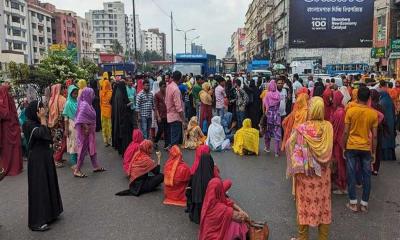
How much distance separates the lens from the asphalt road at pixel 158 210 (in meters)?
5.44

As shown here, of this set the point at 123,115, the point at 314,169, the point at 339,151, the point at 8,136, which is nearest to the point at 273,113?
the point at 339,151

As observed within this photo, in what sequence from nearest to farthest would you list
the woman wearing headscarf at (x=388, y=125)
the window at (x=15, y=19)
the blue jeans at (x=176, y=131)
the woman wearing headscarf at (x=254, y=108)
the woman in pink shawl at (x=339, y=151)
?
the woman in pink shawl at (x=339, y=151), the woman wearing headscarf at (x=388, y=125), the blue jeans at (x=176, y=131), the woman wearing headscarf at (x=254, y=108), the window at (x=15, y=19)

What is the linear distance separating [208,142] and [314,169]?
6.58 meters

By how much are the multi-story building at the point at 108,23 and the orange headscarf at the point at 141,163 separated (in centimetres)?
15559

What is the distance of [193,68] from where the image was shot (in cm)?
2839

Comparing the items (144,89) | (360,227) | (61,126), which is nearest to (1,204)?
(61,126)

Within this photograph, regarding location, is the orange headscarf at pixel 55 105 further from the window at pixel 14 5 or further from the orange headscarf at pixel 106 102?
the window at pixel 14 5

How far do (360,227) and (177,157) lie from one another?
272 cm

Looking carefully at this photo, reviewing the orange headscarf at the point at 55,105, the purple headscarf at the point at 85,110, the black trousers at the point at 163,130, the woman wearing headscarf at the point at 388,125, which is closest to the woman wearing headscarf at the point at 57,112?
the orange headscarf at the point at 55,105

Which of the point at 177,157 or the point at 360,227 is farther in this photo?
the point at 177,157

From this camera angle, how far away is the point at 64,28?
323 feet

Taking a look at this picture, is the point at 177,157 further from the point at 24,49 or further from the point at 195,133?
the point at 24,49

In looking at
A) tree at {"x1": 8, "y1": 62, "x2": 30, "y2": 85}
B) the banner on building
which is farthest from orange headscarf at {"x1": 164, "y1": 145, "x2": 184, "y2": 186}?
the banner on building

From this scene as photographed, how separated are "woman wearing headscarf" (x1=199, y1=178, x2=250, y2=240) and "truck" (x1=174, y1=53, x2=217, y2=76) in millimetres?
24029
